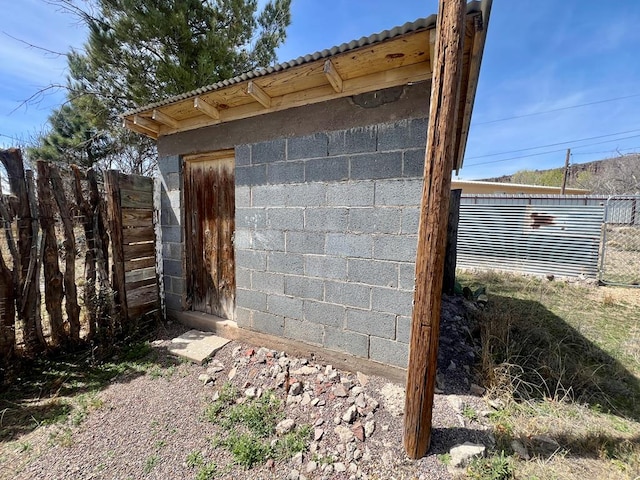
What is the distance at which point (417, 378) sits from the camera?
189 cm

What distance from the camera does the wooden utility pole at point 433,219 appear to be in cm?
165

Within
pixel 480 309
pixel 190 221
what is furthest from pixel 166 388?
pixel 480 309

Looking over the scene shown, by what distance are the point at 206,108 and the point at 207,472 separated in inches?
141

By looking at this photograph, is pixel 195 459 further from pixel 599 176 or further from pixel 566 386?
pixel 599 176

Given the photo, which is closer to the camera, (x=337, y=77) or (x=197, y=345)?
(x=337, y=77)

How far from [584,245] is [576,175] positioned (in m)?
27.1

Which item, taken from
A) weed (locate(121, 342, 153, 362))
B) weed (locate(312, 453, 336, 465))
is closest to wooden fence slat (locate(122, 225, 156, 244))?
weed (locate(121, 342, 153, 362))

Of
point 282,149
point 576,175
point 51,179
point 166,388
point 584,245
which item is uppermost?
point 576,175

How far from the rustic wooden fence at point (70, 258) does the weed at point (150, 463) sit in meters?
2.04

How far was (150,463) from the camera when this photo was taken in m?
1.96

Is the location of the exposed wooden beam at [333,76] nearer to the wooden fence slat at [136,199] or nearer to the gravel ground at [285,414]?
the gravel ground at [285,414]

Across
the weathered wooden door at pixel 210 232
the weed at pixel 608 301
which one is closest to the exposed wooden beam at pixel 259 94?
the weathered wooden door at pixel 210 232

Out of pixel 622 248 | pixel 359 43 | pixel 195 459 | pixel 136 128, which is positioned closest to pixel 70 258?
pixel 136 128

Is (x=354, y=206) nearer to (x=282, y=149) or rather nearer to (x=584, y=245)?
(x=282, y=149)
